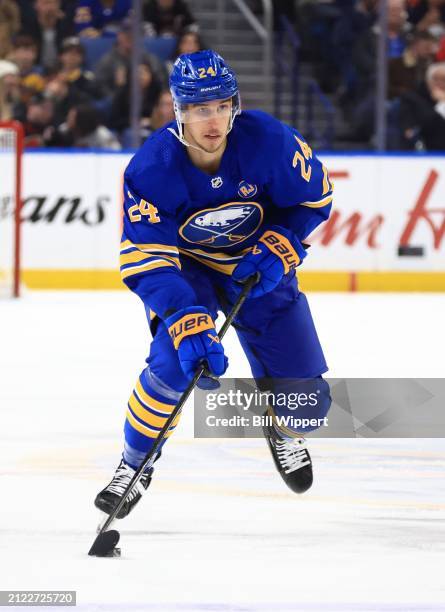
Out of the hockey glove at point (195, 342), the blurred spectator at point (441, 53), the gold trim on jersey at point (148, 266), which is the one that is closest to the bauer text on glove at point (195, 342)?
the hockey glove at point (195, 342)

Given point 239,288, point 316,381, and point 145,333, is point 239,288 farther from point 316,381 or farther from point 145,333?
point 145,333

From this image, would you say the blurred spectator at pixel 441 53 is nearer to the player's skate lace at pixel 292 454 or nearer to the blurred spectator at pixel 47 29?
→ the blurred spectator at pixel 47 29

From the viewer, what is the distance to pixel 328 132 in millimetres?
9547

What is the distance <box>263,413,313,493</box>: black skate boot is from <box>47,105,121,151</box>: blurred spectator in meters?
5.38

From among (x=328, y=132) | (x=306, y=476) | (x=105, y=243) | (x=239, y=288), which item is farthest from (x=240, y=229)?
(x=328, y=132)

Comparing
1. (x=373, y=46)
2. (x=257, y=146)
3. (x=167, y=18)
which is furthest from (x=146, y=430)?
(x=167, y=18)

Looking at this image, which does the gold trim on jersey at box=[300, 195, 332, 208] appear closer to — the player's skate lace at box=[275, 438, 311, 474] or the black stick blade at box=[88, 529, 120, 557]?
the player's skate lace at box=[275, 438, 311, 474]

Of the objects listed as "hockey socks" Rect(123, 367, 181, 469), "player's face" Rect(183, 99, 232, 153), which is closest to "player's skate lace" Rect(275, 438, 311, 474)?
"hockey socks" Rect(123, 367, 181, 469)

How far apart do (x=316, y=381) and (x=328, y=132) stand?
5962 mm

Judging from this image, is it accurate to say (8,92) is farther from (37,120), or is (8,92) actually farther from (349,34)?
(349,34)

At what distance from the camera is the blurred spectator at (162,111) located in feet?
29.5

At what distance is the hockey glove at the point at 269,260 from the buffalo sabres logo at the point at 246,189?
13 centimetres

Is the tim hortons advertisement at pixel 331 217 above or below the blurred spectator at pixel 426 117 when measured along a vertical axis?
below

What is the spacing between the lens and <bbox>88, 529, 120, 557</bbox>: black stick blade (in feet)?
9.92
